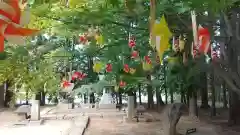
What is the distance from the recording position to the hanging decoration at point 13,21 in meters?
1.71

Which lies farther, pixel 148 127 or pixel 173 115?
pixel 148 127

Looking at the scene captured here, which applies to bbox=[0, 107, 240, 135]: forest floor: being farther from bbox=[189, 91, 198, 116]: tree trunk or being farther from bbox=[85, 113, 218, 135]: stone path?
bbox=[189, 91, 198, 116]: tree trunk

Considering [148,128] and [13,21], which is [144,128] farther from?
[13,21]

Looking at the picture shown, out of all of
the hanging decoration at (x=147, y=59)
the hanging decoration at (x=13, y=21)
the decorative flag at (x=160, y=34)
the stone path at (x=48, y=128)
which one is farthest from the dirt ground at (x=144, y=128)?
the hanging decoration at (x=13, y=21)

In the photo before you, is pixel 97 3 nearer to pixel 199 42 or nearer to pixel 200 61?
pixel 199 42

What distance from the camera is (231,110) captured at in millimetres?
12523

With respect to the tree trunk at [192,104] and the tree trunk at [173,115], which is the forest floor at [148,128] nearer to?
the tree trunk at [173,115]

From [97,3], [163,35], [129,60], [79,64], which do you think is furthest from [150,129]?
[79,64]

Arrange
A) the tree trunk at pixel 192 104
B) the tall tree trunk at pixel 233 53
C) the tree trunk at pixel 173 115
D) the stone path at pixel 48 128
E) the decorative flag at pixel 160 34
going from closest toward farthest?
the decorative flag at pixel 160 34
the tall tree trunk at pixel 233 53
the tree trunk at pixel 173 115
the stone path at pixel 48 128
the tree trunk at pixel 192 104

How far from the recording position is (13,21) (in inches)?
69.0

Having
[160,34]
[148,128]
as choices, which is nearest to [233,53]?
[148,128]

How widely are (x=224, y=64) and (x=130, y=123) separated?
552cm

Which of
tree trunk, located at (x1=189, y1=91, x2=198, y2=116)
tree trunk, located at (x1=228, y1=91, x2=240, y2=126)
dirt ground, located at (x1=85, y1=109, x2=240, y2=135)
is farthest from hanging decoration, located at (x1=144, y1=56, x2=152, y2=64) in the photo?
tree trunk, located at (x1=189, y1=91, x2=198, y2=116)

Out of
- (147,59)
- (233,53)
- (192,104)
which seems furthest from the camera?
(192,104)
